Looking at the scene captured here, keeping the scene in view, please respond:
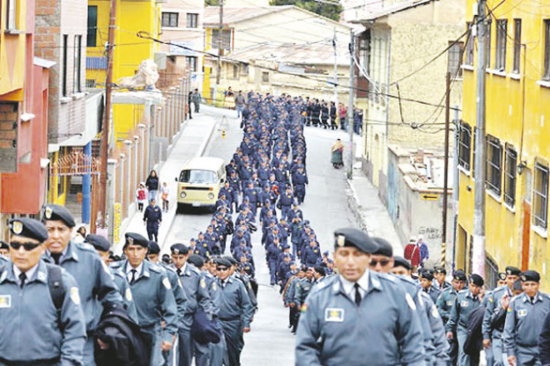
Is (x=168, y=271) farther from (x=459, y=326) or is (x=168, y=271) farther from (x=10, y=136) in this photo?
(x=10, y=136)

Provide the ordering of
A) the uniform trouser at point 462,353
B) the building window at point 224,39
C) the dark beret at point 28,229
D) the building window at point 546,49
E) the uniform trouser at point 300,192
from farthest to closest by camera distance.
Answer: the building window at point 224,39, the uniform trouser at point 300,192, the building window at point 546,49, the uniform trouser at point 462,353, the dark beret at point 28,229

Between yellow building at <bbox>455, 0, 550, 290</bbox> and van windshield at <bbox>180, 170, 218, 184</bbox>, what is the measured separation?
1430 centimetres

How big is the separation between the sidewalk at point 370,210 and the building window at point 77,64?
11480 millimetres

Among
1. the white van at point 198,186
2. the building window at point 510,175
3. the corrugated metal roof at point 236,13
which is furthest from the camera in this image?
the corrugated metal roof at point 236,13

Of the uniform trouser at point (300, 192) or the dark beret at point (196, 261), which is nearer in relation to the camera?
the dark beret at point (196, 261)

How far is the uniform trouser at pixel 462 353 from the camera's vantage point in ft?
62.4

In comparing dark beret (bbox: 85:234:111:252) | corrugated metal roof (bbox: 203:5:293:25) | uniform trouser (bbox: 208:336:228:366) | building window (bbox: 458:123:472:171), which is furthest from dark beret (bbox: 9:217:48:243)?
corrugated metal roof (bbox: 203:5:293:25)

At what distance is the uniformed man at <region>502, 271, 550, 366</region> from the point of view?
15.8 meters

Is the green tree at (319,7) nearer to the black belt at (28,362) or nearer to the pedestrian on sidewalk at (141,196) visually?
the pedestrian on sidewalk at (141,196)

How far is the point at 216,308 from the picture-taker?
18.8m

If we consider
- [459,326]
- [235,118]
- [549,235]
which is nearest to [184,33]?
[235,118]

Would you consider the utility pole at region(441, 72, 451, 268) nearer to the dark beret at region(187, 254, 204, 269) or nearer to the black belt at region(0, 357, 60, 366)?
the dark beret at region(187, 254, 204, 269)

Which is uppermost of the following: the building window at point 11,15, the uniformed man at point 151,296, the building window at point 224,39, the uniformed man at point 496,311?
the building window at point 224,39

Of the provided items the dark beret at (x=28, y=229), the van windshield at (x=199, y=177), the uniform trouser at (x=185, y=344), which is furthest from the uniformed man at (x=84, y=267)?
the van windshield at (x=199, y=177)
